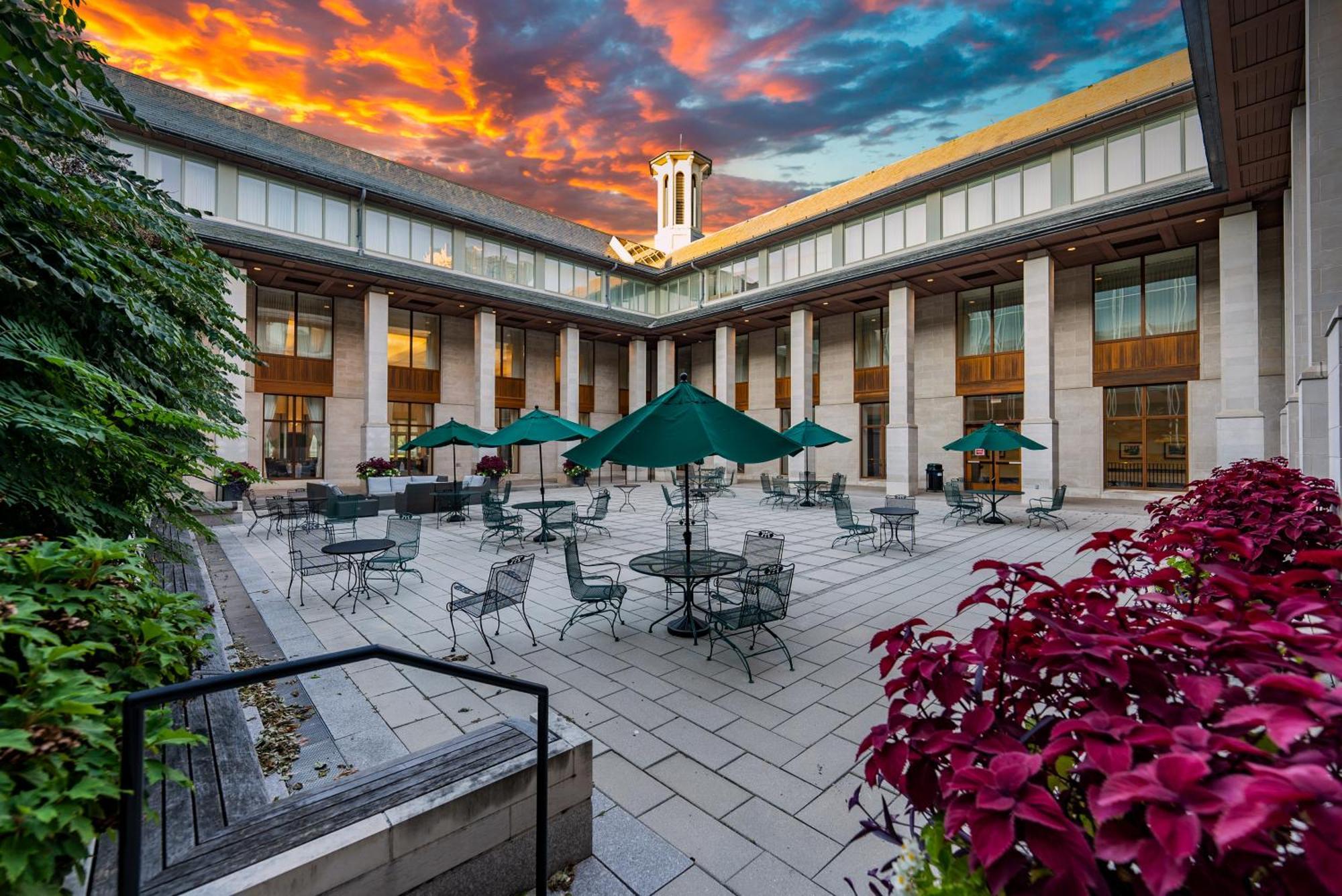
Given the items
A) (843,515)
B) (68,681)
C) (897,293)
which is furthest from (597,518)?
(897,293)

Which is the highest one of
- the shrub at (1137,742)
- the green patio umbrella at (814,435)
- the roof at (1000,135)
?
the roof at (1000,135)

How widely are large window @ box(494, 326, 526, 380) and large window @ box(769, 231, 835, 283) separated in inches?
517

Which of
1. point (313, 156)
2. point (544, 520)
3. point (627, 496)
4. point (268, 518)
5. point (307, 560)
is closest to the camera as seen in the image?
point (307, 560)

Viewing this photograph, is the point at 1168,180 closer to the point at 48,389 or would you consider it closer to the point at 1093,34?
the point at 1093,34

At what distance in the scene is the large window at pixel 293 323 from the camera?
2164 centimetres

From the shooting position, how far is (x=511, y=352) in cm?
2831

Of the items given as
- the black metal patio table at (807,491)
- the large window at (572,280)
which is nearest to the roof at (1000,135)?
the large window at (572,280)

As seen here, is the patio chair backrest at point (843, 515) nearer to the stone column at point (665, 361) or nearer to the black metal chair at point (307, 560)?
the black metal chair at point (307, 560)

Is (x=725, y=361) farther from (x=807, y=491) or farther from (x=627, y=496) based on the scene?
(x=807, y=491)

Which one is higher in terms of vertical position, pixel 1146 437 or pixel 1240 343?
pixel 1240 343

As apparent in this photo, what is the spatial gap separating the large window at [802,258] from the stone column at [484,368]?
13.8 m

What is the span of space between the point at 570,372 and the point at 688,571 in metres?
22.7

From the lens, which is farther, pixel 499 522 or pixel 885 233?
pixel 885 233

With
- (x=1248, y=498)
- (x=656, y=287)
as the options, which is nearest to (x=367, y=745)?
(x=1248, y=498)
